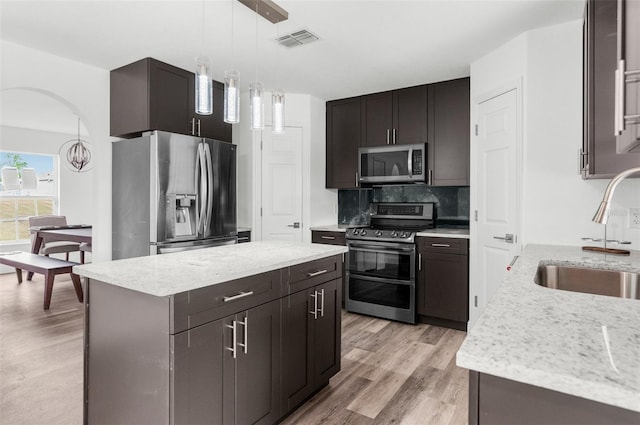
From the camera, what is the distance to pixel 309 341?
6.98 feet

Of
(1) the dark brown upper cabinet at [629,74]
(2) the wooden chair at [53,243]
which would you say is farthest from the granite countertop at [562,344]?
(2) the wooden chair at [53,243]

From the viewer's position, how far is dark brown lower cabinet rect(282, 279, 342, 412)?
197 centimetres

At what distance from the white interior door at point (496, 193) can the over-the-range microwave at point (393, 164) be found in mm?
706

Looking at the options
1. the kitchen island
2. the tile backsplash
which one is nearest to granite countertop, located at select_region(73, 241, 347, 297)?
the kitchen island

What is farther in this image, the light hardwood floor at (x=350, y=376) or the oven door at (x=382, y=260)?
the oven door at (x=382, y=260)

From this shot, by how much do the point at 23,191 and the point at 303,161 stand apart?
18.1ft

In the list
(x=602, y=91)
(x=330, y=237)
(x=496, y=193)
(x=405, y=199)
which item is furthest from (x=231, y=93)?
(x=405, y=199)

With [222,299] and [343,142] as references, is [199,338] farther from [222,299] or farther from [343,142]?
[343,142]

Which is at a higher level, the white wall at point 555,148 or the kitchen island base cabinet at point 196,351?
the white wall at point 555,148

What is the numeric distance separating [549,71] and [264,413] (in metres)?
2.87

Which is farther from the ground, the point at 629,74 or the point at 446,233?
the point at 629,74

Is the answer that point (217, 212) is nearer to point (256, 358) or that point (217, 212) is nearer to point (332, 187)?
point (332, 187)

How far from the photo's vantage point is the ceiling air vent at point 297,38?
8.89ft

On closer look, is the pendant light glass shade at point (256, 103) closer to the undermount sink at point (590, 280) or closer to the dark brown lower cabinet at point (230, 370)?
the dark brown lower cabinet at point (230, 370)
